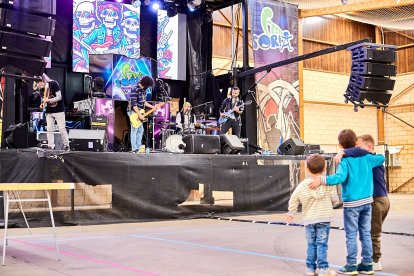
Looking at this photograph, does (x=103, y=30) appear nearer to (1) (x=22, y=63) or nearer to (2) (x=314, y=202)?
(1) (x=22, y=63)

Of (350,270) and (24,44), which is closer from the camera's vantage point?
(350,270)

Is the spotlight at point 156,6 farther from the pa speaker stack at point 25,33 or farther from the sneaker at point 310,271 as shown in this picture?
the sneaker at point 310,271

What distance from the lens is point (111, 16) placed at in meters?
14.7

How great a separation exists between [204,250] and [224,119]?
7.30m

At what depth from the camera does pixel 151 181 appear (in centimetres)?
958

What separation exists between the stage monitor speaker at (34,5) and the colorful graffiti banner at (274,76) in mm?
9049

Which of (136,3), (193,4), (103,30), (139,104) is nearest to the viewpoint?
(139,104)

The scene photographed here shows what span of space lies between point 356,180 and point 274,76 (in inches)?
443

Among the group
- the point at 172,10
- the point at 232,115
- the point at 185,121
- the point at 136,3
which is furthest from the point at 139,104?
the point at 172,10

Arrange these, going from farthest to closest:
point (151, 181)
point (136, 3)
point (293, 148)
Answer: point (136, 3) < point (293, 148) < point (151, 181)

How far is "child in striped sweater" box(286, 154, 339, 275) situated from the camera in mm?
4281

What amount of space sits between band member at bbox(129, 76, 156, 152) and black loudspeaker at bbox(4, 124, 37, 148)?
7.33 feet

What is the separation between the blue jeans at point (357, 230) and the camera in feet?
14.5

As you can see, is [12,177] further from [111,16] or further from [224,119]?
[111,16]
